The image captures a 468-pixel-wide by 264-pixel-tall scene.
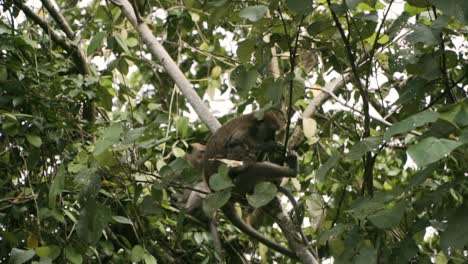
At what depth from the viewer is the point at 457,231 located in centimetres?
251

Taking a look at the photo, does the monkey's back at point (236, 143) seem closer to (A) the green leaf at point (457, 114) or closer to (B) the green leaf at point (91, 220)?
(B) the green leaf at point (91, 220)

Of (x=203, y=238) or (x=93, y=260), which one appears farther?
(x=203, y=238)

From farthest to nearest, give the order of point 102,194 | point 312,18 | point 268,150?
point 268,150, point 102,194, point 312,18

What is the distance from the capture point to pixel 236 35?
6.99 metres

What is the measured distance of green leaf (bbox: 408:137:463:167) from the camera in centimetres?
225

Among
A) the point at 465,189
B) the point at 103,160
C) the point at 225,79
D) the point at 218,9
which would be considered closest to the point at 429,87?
the point at 465,189

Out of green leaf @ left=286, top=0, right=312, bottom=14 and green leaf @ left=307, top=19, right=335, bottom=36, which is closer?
green leaf @ left=286, top=0, right=312, bottom=14

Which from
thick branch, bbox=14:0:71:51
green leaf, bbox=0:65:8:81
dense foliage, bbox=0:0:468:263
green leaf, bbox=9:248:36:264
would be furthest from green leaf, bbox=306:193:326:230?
thick branch, bbox=14:0:71:51

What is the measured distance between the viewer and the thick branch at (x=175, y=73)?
4.71m

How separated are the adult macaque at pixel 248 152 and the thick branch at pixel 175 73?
0.35m

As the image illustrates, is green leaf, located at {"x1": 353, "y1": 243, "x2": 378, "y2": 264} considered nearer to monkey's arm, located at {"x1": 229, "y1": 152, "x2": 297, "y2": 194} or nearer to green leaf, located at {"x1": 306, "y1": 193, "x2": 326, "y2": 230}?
green leaf, located at {"x1": 306, "y1": 193, "x2": 326, "y2": 230}

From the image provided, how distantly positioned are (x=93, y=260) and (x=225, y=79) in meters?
2.56

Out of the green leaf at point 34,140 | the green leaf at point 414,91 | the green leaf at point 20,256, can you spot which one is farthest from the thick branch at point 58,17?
the green leaf at point 414,91

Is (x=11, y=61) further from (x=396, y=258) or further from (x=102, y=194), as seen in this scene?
(x=396, y=258)
